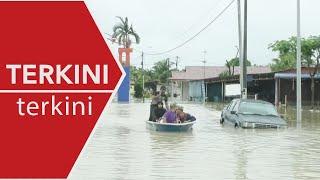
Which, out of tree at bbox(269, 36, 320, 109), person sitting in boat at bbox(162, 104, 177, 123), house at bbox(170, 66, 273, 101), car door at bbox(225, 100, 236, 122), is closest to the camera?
person sitting in boat at bbox(162, 104, 177, 123)

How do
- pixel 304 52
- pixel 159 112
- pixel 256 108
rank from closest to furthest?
pixel 159 112 → pixel 256 108 → pixel 304 52

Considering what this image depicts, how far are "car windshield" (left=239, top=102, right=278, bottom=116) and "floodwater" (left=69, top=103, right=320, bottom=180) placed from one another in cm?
239

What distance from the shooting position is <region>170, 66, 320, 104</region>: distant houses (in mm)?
48594

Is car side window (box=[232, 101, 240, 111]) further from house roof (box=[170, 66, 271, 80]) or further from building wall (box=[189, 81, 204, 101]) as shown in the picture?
house roof (box=[170, 66, 271, 80])

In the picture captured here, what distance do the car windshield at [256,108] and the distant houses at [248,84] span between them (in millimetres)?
24201

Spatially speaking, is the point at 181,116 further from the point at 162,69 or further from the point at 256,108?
the point at 162,69

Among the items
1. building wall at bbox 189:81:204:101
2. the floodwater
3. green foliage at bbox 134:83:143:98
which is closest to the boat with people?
the floodwater

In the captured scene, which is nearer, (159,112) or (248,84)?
(159,112)

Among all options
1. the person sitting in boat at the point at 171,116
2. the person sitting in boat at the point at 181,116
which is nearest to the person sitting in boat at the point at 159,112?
the person sitting in boat at the point at 181,116

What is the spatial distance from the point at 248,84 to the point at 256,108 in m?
34.6

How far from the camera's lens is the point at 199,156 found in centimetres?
1275

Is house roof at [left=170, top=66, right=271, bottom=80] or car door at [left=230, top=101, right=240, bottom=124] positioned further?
house roof at [left=170, top=66, right=271, bottom=80]

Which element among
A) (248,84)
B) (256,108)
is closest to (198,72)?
(248,84)

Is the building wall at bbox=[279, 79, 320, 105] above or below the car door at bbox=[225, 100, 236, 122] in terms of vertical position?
above
